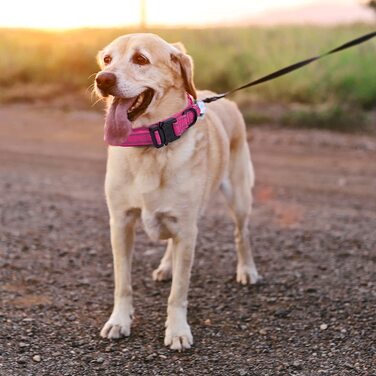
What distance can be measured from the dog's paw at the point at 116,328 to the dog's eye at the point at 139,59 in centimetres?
151

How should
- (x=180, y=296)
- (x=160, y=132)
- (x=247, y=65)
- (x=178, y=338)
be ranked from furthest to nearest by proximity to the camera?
(x=247, y=65) < (x=180, y=296) < (x=178, y=338) < (x=160, y=132)

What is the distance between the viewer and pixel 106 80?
12.2 ft

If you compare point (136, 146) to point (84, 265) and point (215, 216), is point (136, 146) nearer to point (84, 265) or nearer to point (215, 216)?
point (84, 265)

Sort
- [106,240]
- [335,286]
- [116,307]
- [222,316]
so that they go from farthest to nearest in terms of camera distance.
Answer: [106,240] → [335,286] → [222,316] → [116,307]

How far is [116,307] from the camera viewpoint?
432 centimetres

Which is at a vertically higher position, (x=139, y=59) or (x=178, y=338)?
(x=139, y=59)

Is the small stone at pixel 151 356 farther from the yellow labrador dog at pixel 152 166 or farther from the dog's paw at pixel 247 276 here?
the dog's paw at pixel 247 276

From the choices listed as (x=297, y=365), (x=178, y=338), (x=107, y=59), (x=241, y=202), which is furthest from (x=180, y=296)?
(x=107, y=59)

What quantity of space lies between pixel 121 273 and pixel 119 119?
3.33 ft

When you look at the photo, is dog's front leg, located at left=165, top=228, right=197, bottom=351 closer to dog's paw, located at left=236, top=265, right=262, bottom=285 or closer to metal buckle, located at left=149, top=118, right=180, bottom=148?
metal buckle, located at left=149, top=118, right=180, bottom=148

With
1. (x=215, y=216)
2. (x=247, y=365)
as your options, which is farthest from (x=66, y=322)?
(x=215, y=216)

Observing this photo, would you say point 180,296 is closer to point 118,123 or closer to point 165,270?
point 165,270

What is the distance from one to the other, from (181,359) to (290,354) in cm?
62

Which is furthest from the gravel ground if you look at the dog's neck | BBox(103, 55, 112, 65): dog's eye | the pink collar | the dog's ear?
BBox(103, 55, 112, 65): dog's eye
